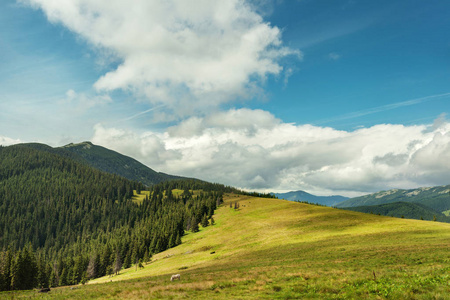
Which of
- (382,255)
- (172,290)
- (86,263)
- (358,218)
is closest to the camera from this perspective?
(172,290)

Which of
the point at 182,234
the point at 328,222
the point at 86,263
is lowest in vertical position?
the point at 86,263

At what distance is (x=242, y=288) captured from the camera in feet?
82.6

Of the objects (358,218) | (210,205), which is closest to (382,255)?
(358,218)

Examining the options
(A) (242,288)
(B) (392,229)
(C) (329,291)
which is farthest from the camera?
(B) (392,229)

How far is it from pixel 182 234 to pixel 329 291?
417 feet

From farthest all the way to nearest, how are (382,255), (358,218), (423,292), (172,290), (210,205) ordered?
(210,205) → (358,218) → (382,255) → (172,290) → (423,292)

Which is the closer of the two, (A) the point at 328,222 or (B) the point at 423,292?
(B) the point at 423,292

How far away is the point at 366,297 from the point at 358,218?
81.9 m

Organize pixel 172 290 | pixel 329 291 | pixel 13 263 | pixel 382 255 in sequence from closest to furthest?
pixel 329 291, pixel 172 290, pixel 382 255, pixel 13 263

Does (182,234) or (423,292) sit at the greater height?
(423,292)

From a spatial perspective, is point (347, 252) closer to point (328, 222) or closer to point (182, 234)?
point (328, 222)

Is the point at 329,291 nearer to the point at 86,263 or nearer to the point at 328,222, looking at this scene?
the point at 328,222

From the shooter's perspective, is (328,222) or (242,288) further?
(328,222)

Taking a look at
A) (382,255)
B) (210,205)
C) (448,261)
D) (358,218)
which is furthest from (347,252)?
(210,205)
